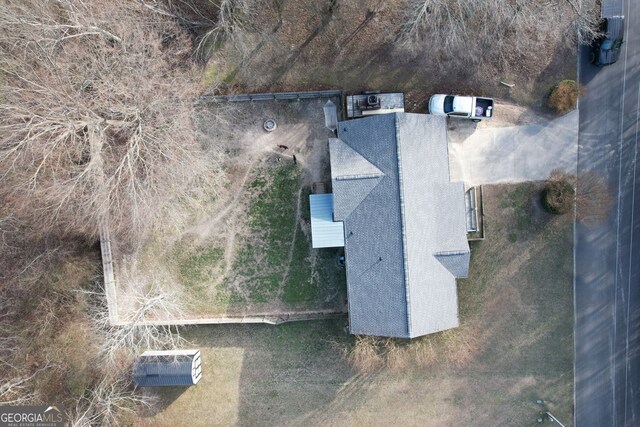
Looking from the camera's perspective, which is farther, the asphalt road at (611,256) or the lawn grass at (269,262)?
the lawn grass at (269,262)

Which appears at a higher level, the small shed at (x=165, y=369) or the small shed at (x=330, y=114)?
the small shed at (x=330, y=114)

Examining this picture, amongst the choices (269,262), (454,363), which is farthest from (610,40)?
(269,262)

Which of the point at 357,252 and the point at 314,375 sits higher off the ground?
the point at 357,252

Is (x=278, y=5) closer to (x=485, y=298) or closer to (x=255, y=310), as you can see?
(x=255, y=310)

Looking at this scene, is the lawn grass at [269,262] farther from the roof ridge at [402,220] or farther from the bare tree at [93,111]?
the roof ridge at [402,220]

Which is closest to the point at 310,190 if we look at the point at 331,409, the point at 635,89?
the point at 331,409

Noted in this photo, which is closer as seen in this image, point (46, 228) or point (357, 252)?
point (357, 252)

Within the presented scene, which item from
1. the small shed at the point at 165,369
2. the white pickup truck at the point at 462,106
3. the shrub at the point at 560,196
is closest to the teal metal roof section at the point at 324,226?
the white pickup truck at the point at 462,106
